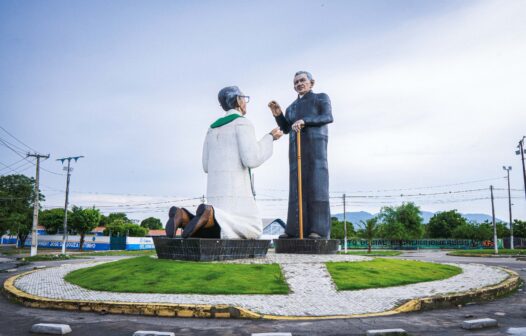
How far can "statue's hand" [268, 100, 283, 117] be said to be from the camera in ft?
49.1

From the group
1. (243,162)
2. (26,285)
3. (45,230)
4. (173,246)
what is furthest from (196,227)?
(45,230)

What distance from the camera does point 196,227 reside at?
35.2 ft

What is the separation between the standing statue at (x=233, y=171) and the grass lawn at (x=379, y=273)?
269 cm

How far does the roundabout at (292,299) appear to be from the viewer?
729 cm

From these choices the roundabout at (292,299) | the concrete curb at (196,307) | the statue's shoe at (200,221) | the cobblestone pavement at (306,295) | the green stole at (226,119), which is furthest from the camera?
the green stole at (226,119)

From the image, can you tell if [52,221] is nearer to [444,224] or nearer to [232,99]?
[232,99]

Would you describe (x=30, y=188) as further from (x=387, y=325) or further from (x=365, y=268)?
(x=387, y=325)

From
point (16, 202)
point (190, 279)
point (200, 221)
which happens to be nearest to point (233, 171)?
point (200, 221)

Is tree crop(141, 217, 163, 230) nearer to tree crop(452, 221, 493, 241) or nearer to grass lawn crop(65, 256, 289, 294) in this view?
tree crop(452, 221, 493, 241)

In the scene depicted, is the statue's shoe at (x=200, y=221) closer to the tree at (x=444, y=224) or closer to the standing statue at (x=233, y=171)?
the standing statue at (x=233, y=171)

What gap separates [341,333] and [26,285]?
29.4ft

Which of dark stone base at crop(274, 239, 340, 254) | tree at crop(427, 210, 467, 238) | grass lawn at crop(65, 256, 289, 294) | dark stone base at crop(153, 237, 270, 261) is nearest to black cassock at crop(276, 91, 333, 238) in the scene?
dark stone base at crop(274, 239, 340, 254)

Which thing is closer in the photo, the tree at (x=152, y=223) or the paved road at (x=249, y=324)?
the paved road at (x=249, y=324)

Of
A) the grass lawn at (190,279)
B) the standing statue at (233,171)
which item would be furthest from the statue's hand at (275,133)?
the grass lawn at (190,279)
